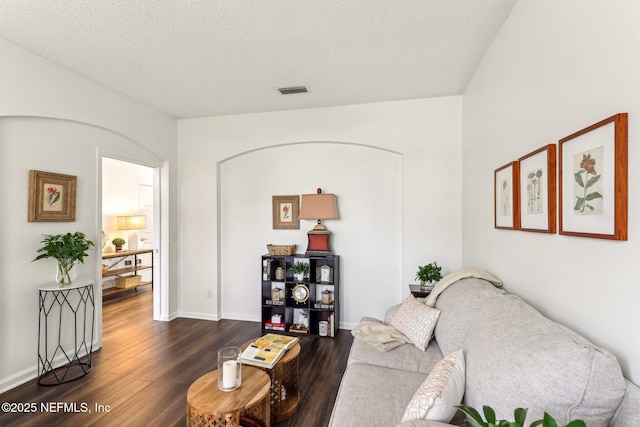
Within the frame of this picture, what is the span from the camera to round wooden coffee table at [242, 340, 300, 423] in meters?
2.06

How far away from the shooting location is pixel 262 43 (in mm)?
2461

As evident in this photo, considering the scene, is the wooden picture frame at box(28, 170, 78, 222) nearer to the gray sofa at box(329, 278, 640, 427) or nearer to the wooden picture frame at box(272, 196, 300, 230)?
the wooden picture frame at box(272, 196, 300, 230)

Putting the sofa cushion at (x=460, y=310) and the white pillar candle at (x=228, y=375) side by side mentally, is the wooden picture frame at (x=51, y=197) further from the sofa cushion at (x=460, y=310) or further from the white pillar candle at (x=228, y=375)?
the sofa cushion at (x=460, y=310)

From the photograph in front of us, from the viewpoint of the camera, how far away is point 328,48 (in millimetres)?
2533

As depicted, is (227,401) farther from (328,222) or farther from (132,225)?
(132,225)

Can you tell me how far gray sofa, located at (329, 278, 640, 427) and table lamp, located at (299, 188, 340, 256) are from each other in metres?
1.85

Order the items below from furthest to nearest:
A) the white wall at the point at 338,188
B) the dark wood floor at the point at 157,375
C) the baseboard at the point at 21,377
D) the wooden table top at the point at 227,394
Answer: the white wall at the point at 338,188, the baseboard at the point at 21,377, the dark wood floor at the point at 157,375, the wooden table top at the point at 227,394

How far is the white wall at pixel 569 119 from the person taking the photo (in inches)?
40.7

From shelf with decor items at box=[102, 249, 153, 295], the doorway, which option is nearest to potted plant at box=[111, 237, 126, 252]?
the doorway

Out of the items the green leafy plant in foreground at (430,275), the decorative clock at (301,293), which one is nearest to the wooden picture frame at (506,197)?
the green leafy plant in foreground at (430,275)

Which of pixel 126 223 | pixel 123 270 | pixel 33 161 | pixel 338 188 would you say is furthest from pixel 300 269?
pixel 126 223

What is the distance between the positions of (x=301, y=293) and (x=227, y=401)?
7.01 ft

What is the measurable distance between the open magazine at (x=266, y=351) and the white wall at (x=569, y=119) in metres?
1.58

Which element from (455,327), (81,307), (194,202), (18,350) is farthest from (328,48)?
(18,350)
